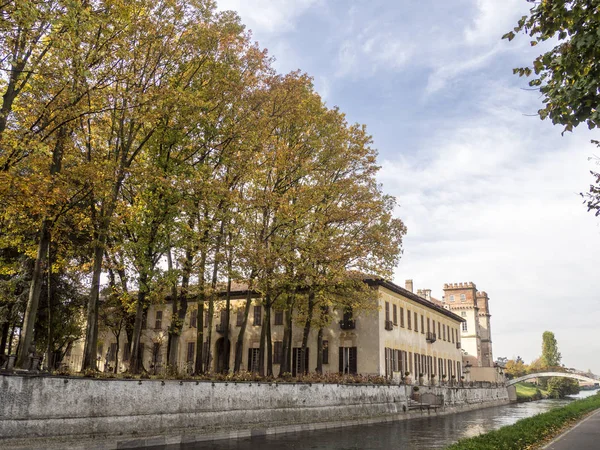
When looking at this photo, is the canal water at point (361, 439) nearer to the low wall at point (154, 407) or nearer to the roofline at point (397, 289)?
the low wall at point (154, 407)

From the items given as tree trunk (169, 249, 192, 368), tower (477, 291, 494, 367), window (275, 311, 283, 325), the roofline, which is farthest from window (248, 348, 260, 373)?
tower (477, 291, 494, 367)

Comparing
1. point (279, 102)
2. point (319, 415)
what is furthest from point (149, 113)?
point (319, 415)

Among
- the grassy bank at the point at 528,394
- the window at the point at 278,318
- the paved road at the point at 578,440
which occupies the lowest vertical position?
the grassy bank at the point at 528,394

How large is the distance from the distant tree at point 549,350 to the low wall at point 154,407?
94399 mm

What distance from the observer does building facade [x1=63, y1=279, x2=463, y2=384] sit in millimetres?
36281

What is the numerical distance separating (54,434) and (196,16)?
16.1 metres

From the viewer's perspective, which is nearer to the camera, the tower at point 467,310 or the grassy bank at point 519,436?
the grassy bank at point 519,436

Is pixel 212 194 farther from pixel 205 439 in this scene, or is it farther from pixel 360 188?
pixel 360 188

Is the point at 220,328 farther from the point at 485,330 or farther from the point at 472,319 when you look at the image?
the point at 485,330

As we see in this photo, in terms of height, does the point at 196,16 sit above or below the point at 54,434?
above

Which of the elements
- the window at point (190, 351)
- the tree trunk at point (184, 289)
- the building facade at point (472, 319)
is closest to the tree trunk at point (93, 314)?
the tree trunk at point (184, 289)

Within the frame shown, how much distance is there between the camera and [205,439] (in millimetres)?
19203

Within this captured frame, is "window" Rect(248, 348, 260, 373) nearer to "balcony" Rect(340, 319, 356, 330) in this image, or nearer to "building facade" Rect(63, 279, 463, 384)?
"building facade" Rect(63, 279, 463, 384)

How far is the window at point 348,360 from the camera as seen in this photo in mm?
36188
